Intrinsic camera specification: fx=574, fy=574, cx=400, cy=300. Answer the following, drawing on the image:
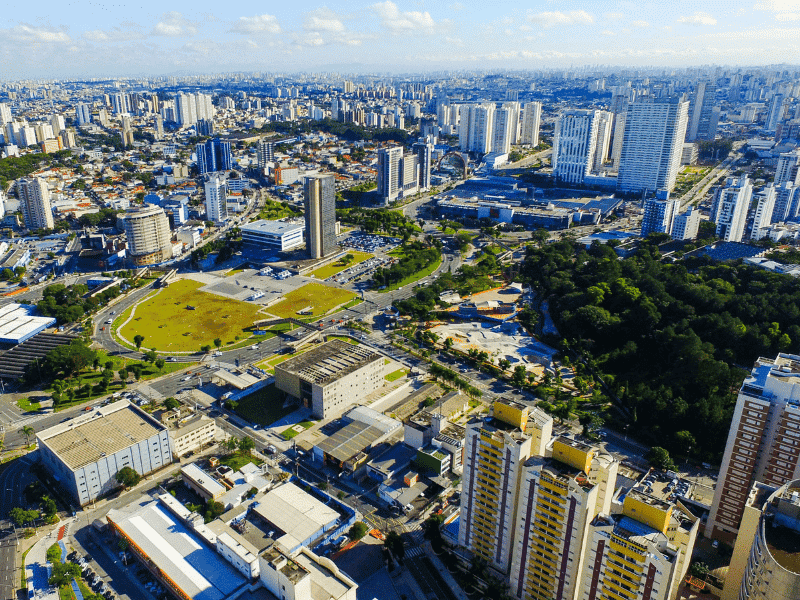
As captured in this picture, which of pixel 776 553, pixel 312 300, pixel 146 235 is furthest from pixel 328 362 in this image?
pixel 146 235

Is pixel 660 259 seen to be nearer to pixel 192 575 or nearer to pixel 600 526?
pixel 600 526

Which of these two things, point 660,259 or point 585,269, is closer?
point 585,269

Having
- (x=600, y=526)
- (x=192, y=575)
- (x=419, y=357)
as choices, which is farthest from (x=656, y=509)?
(x=419, y=357)

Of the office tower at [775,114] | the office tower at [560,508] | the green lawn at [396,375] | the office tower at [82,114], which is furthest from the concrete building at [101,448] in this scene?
the office tower at [775,114]

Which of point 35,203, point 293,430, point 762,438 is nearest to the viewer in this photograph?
point 762,438

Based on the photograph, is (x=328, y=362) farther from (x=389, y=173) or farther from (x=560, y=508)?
(x=389, y=173)

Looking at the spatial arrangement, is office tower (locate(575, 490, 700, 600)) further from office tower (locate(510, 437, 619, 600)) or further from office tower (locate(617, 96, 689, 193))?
office tower (locate(617, 96, 689, 193))

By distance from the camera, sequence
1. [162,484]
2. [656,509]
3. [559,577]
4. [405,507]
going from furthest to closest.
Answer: [162,484], [405,507], [559,577], [656,509]

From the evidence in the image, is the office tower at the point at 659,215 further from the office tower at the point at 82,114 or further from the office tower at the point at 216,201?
the office tower at the point at 82,114
